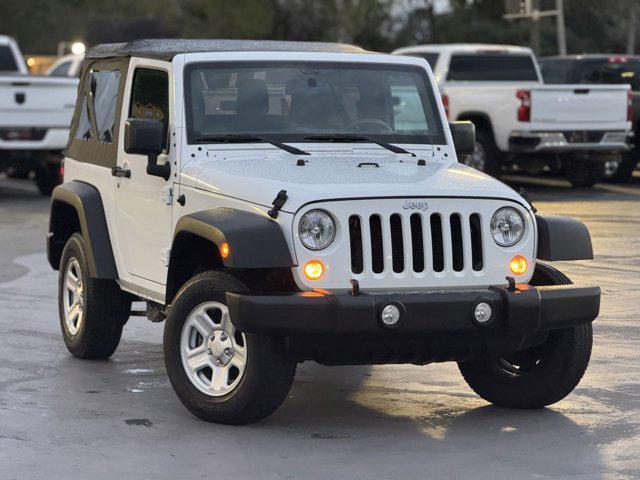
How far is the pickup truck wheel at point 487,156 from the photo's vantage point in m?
21.9

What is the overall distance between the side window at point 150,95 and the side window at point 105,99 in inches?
11.9

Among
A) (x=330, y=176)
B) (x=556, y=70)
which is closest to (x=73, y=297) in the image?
(x=330, y=176)

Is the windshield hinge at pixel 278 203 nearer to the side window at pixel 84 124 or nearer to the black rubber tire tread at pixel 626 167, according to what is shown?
the side window at pixel 84 124

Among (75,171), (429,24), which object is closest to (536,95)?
(75,171)

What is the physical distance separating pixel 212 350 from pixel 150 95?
6.10 feet

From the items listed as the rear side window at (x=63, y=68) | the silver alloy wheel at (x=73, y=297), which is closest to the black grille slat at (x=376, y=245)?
the silver alloy wheel at (x=73, y=297)

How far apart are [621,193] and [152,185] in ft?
46.1

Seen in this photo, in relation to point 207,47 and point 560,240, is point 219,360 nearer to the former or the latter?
point 560,240

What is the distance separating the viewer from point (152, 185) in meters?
8.42

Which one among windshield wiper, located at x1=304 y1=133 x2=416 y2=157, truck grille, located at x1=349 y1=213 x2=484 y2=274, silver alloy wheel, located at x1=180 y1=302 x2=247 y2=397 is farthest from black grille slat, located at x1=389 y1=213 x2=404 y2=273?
windshield wiper, located at x1=304 y1=133 x2=416 y2=157

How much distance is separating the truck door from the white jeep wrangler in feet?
0.05

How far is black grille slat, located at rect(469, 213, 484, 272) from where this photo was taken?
24.0 feet

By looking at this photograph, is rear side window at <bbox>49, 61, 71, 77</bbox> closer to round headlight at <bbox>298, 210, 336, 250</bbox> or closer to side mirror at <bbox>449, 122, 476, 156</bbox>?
side mirror at <bbox>449, 122, 476, 156</bbox>

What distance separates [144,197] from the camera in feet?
27.9
